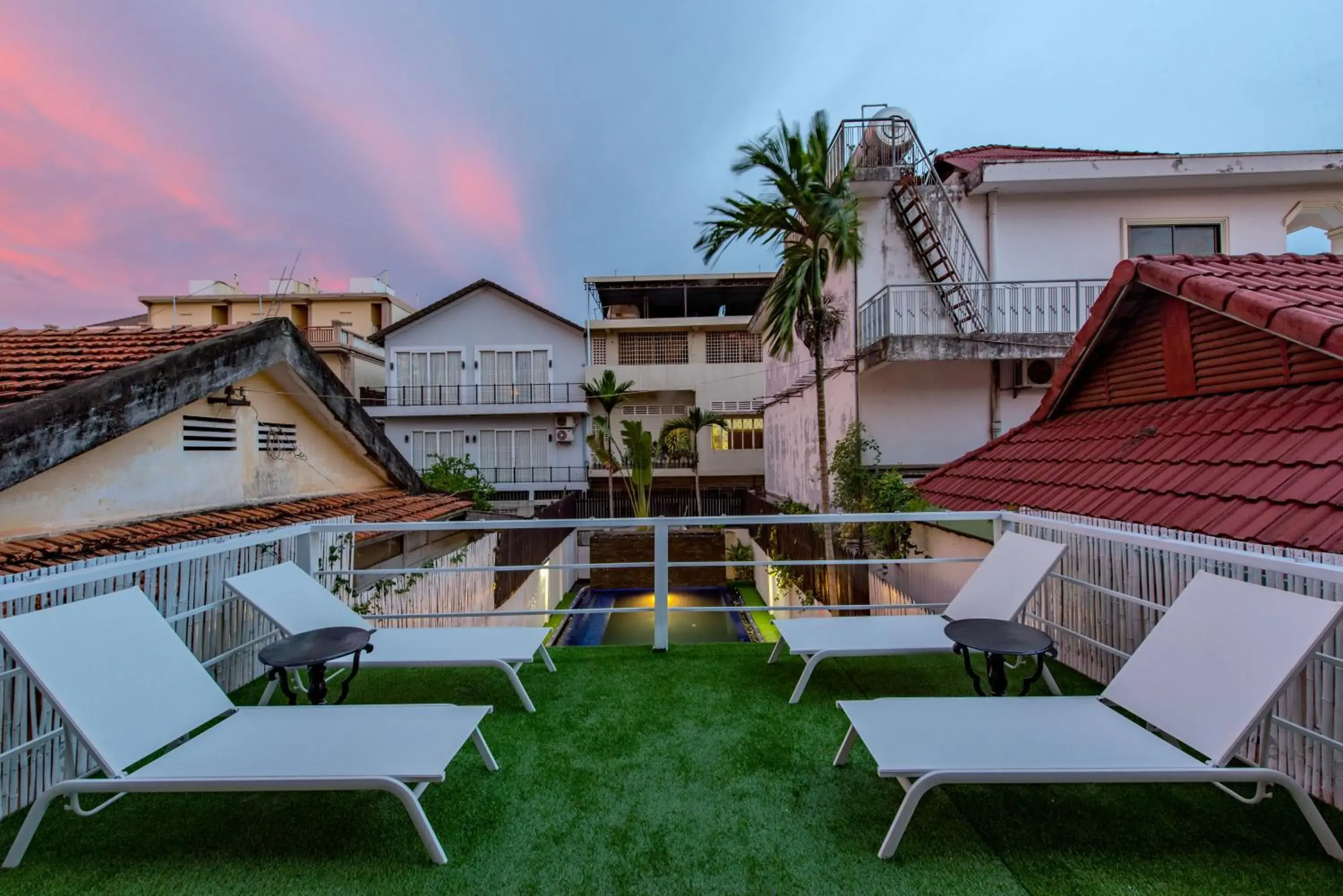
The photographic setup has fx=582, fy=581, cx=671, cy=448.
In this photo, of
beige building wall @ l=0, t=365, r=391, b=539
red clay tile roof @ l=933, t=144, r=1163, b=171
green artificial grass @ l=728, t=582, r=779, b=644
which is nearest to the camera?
beige building wall @ l=0, t=365, r=391, b=539

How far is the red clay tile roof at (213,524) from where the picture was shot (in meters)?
3.72

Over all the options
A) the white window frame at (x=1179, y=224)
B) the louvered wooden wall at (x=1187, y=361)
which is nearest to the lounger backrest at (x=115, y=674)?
the louvered wooden wall at (x=1187, y=361)

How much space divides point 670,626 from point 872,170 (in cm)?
1034

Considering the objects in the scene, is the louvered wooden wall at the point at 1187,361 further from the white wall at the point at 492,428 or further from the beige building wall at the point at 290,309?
the beige building wall at the point at 290,309

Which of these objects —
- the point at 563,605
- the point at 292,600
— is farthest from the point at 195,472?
→ the point at 563,605

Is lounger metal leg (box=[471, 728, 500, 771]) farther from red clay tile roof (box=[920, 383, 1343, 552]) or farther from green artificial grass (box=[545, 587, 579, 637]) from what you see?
green artificial grass (box=[545, 587, 579, 637])

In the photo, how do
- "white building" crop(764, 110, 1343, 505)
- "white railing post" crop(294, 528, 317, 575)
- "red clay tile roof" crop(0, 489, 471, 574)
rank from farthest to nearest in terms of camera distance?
"white building" crop(764, 110, 1343, 505), "white railing post" crop(294, 528, 317, 575), "red clay tile roof" crop(0, 489, 471, 574)

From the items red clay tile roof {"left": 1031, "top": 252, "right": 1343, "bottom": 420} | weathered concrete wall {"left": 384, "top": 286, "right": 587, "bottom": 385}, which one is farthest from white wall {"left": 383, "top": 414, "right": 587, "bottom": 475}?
red clay tile roof {"left": 1031, "top": 252, "right": 1343, "bottom": 420}

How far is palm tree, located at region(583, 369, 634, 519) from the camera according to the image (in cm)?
2033

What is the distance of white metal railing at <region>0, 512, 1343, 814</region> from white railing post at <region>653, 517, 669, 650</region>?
0.05ft

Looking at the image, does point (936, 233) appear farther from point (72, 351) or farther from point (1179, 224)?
point (72, 351)

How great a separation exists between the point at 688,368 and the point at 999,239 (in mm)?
12521

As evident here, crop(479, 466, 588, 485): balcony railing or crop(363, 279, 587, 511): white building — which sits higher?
crop(363, 279, 587, 511): white building

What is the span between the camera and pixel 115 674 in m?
2.18
